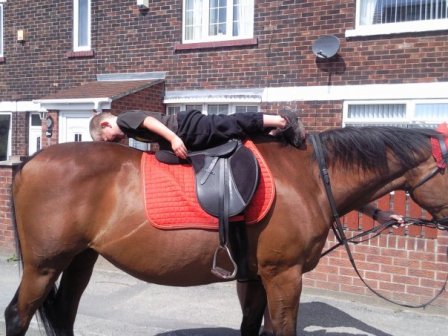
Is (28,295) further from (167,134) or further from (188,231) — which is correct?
(167,134)

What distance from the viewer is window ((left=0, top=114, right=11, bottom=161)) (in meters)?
12.5

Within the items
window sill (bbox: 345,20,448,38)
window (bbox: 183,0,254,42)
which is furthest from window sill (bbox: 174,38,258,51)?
window sill (bbox: 345,20,448,38)

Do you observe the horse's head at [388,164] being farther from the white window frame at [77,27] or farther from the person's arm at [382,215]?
the white window frame at [77,27]

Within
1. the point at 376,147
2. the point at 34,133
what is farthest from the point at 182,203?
the point at 34,133

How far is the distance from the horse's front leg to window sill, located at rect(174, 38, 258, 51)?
6.89 meters

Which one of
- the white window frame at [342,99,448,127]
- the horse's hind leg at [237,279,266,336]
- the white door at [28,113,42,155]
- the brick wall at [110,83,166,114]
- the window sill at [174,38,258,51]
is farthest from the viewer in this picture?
the white door at [28,113,42,155]

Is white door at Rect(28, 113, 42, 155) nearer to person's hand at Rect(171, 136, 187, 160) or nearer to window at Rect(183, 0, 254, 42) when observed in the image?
window at Rect(183, 0, 254, 42)

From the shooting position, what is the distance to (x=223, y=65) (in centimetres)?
993

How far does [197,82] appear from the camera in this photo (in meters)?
10.2

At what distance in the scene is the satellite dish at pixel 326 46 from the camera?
28.4ft

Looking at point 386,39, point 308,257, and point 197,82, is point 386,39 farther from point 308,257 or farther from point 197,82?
point 308,257

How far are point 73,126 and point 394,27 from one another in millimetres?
6335

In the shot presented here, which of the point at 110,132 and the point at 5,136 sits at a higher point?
the point at 110,132

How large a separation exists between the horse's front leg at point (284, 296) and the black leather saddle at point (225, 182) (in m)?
0.26
